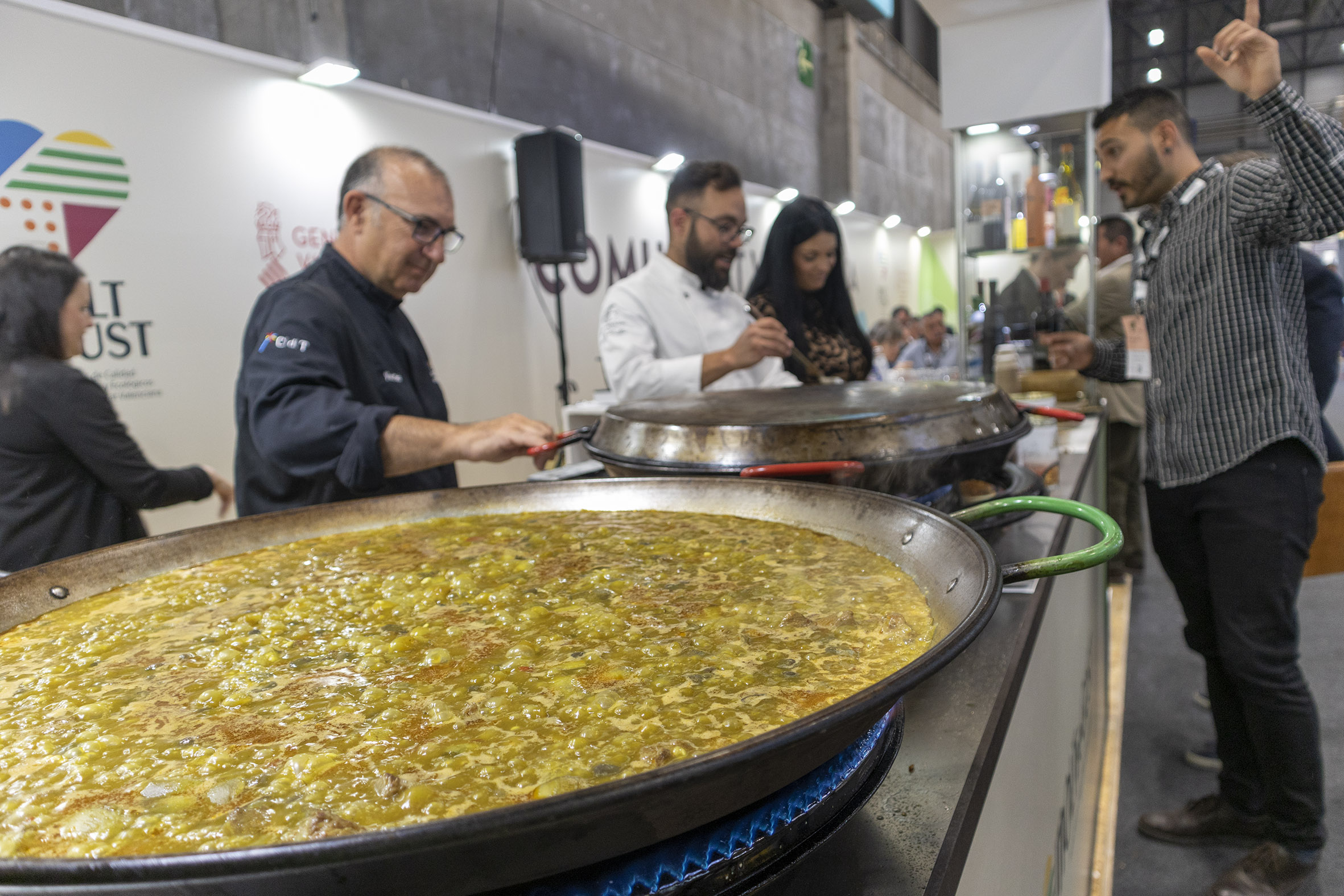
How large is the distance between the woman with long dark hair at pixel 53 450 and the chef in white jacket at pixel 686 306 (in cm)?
143

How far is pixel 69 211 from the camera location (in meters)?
2.83

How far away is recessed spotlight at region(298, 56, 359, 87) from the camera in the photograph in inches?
142

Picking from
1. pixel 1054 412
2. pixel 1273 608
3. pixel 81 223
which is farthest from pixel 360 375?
pixel 1273 608

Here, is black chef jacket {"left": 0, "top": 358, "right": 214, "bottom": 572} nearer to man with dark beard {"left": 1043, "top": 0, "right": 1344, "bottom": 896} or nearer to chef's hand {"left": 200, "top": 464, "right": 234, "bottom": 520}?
chef's hand {"left": 200, "top": 464, "right": 234, "bottom": 520}

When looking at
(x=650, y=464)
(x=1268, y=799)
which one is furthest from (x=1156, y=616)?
(x=650, y=464)

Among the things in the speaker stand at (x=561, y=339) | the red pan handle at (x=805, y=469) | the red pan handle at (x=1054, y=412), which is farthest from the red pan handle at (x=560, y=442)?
the speaker stand at (x=561, y=339)

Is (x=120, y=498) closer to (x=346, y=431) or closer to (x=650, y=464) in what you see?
(x=346, y=431)

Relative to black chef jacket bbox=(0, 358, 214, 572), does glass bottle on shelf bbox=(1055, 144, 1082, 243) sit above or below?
above

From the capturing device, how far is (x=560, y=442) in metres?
1.24

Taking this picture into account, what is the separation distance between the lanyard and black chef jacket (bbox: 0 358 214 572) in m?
2.90

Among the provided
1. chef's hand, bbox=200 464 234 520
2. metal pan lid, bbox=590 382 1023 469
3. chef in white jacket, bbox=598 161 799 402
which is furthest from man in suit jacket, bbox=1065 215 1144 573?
chef's hand, bbox=200 464 234 520

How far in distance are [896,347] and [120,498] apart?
22.7ft

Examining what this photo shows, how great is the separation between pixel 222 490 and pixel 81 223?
1.05m

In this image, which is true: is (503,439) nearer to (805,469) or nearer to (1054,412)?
(805,469)
